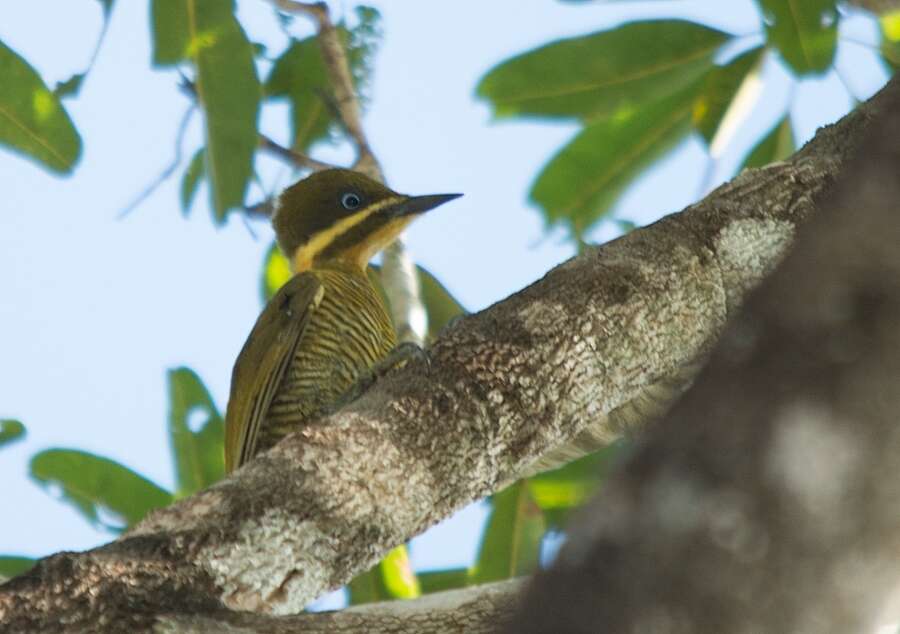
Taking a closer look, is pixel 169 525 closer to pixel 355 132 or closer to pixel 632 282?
pixel 632 282

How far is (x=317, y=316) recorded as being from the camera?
15.2 feet

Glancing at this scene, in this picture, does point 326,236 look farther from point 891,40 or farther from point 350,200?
point 891,40

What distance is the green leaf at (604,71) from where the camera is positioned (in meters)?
4.29

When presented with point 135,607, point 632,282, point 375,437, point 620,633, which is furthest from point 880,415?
point 632,282

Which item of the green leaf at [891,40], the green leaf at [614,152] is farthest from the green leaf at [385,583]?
the green leaf at [891,40]

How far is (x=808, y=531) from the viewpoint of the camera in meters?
0.83

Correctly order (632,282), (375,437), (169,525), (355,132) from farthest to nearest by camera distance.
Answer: (355,132) < (632,282) < (375,437) < (169,525)

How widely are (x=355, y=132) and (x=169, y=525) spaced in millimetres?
2437

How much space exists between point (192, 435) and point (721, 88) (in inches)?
75.2

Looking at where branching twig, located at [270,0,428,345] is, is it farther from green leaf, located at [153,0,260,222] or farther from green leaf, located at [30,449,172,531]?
green leaf, located at [30,449,172,531]

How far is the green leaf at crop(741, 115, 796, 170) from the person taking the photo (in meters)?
4.49

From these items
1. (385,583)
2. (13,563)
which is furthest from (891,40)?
(13,563)

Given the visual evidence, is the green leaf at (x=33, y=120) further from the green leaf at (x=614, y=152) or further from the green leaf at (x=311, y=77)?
the green leaf at (x=614, y=152)

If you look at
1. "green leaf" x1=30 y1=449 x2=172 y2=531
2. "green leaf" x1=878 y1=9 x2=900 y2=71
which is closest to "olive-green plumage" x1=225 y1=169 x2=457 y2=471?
"green leaf" x1=30 y1=449 x2=172 y2=531
